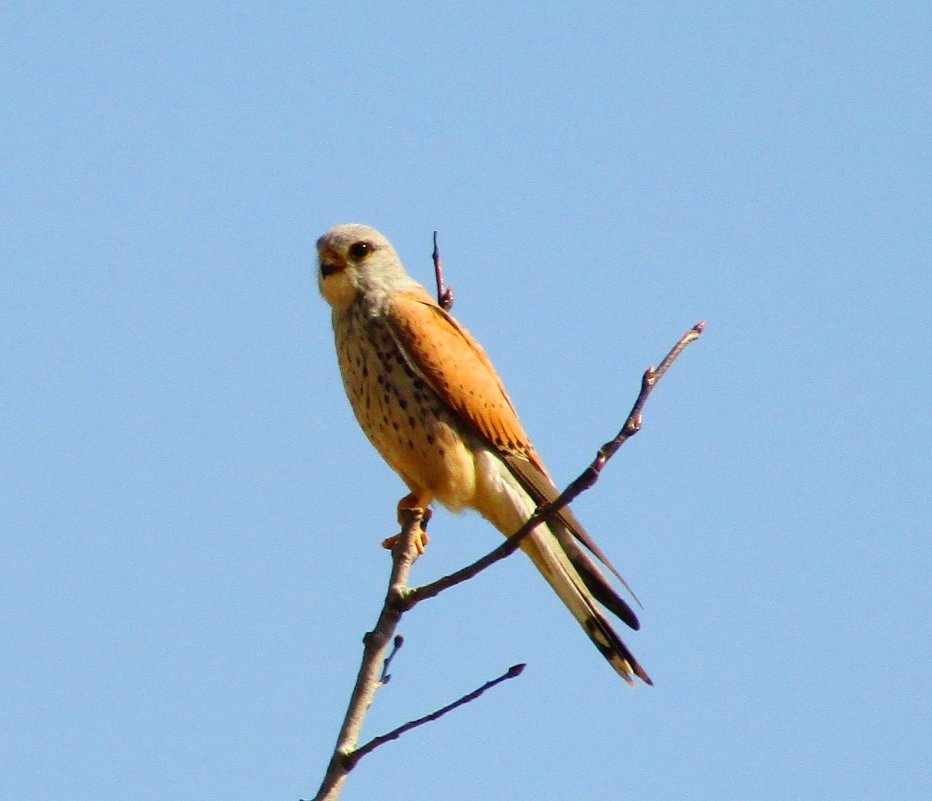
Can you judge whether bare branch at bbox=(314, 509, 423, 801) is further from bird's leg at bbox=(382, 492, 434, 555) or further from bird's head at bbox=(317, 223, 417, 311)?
bird's head at bbox=(317, 223, 417, 311)

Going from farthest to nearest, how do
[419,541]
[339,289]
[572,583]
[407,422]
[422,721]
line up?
[339,289], [407,422], [572,583], [419,541], [422,721]

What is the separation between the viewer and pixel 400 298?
4.39 metres

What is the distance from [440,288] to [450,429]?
50 centimetres

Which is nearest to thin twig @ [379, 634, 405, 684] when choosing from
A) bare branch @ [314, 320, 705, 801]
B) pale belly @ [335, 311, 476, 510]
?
bare branch @ [314, 320, 705, 801]

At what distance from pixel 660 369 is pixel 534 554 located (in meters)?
1.51

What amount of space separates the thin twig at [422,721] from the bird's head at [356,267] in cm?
198

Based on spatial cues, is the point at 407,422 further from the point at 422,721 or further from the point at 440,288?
the point at 422,721

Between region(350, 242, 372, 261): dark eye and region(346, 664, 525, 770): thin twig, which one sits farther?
region(350, 242, 372, 261): dark eye

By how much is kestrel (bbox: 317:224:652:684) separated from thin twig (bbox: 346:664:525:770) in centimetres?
121

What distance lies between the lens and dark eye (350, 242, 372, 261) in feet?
14.9

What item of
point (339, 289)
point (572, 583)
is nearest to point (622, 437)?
point (572, 583)

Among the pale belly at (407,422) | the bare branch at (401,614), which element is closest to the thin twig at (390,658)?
the bare branch at (401,614)

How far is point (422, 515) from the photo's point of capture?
3584 mm

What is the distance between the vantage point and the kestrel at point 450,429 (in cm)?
395
